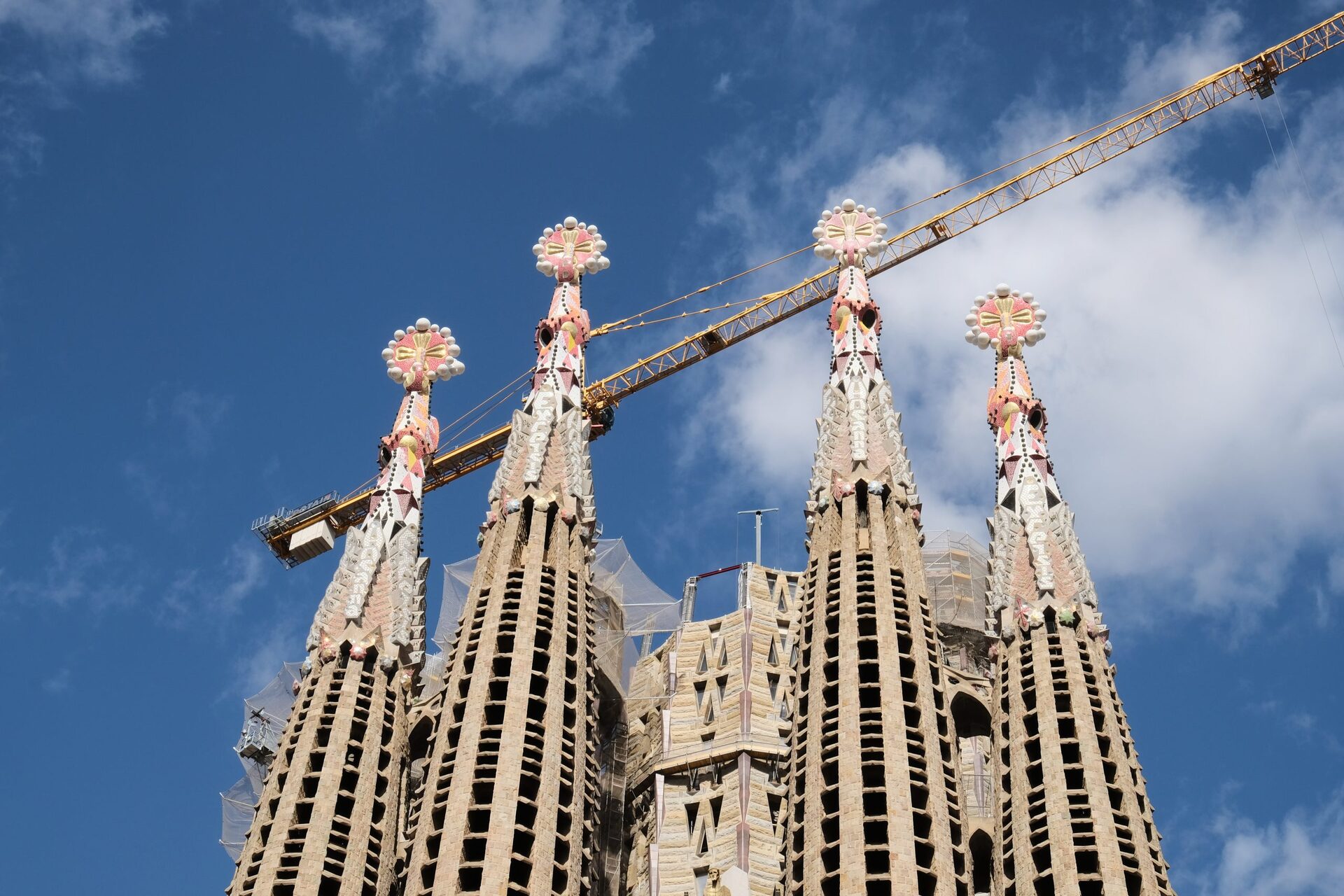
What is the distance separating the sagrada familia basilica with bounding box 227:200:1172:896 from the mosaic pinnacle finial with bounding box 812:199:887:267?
0.09m

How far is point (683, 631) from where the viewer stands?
62.8 metres

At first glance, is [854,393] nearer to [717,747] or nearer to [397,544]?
[717,747]

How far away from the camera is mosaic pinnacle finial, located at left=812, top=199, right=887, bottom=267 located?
213ft

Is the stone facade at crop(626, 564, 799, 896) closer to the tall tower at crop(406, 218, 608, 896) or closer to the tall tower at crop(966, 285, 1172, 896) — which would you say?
the tall tower at crop(406, 218, 608, 896)

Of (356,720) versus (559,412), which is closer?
(356,720)

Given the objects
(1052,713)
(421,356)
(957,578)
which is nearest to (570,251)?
(421,356)

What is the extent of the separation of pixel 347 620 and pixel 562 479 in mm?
7077

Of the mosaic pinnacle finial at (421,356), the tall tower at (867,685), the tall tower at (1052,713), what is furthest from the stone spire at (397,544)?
the tall tower at (1052,713)

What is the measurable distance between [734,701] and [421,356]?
15533 mm

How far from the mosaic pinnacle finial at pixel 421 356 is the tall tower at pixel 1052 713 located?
1718 cm

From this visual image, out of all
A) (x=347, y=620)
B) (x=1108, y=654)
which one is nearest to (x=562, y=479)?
(x=347, y=620)

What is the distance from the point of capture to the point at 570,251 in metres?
67.1

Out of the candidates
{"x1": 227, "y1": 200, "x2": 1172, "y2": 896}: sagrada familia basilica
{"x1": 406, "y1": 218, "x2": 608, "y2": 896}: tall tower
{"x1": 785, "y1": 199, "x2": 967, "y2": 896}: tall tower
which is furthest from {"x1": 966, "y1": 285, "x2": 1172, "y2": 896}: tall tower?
{"x1": 406, "y1": 218, "x2": 608, "y2": 896}: tall tower

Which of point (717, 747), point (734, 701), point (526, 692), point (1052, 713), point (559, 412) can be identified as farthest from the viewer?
point (559, 412)
